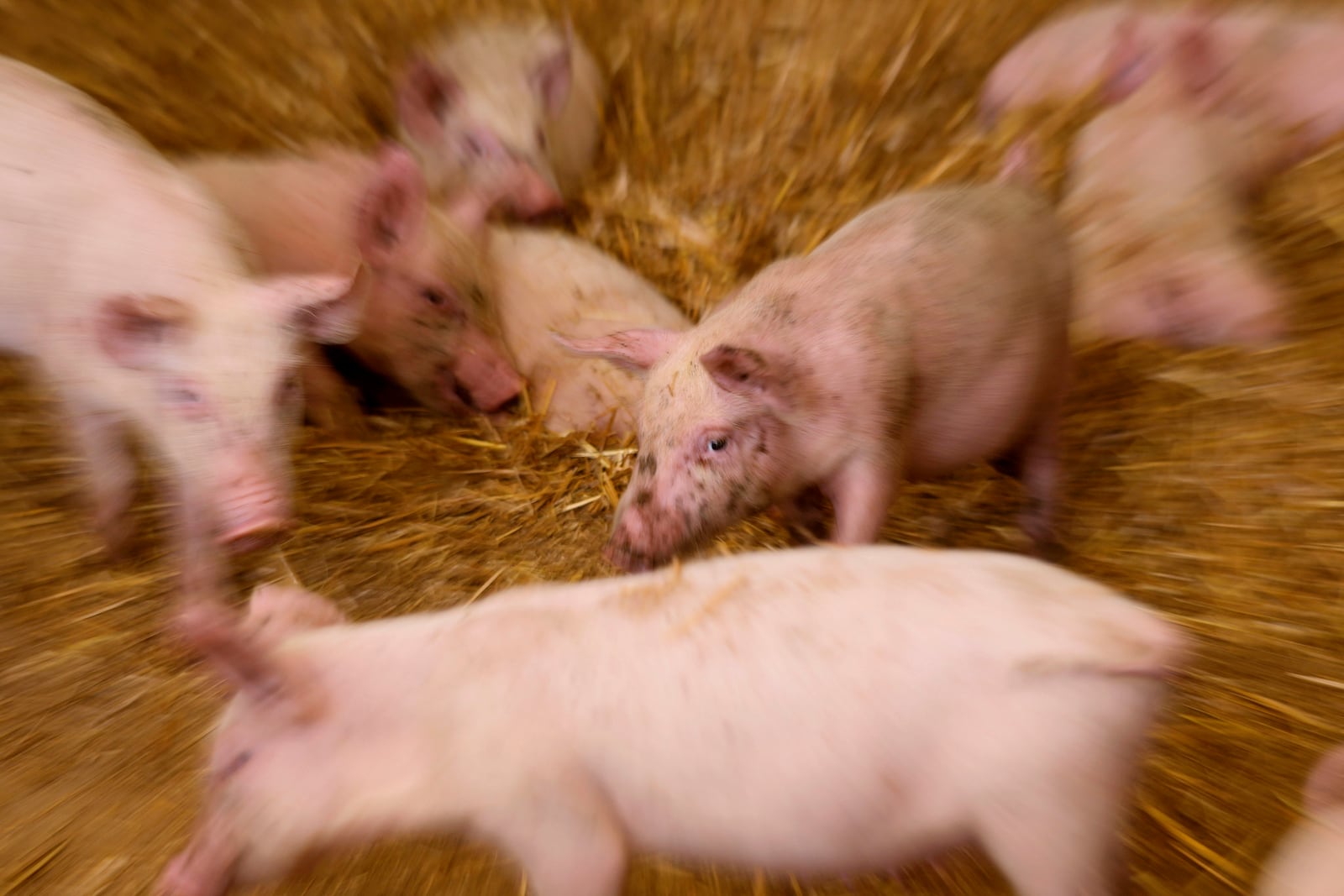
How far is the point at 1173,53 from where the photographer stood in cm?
320

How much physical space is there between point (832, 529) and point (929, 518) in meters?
0.35

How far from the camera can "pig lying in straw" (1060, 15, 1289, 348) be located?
2.94m

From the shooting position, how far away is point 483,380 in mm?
3045

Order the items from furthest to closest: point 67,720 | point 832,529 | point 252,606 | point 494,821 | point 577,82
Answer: point 577,82 → point 832,529 → point 67,720 → point 252,606 → point 494,821

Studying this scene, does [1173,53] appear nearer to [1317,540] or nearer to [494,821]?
[1317,540]

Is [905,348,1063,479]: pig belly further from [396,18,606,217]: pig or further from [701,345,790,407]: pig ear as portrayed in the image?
[396,18,606,217]: pig

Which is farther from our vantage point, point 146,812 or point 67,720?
point 67,720

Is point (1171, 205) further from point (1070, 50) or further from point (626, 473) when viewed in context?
point (626, 473)

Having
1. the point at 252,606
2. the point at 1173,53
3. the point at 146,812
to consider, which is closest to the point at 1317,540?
the point at 1173,53

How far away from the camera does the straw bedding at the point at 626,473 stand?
2102 mm

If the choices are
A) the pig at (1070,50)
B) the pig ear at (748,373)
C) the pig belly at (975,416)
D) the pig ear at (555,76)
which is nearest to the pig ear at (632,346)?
the pig ear at (748,373)

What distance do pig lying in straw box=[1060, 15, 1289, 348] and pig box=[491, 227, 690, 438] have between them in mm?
1444

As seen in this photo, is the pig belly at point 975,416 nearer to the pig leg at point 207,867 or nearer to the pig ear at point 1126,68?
the pig ear at point 1126,68

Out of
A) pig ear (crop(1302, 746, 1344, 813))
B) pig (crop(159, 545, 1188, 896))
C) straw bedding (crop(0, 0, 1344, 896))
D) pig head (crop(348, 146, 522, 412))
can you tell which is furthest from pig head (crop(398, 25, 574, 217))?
pig ear (crop(1302, 746, 1344, 813))
